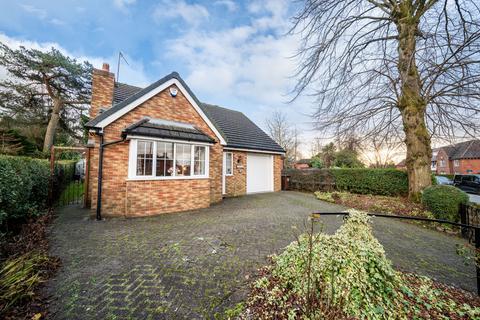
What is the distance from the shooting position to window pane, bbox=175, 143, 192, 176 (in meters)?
7.59

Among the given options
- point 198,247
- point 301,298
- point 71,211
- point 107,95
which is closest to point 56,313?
point 198,247

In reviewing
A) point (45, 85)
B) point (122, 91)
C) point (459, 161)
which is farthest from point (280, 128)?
point (459, 161)

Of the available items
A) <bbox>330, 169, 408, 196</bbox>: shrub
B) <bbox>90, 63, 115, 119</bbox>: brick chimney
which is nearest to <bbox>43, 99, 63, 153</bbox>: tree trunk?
<bbox>90, 63, 115, 119</bbox>: brick chimney

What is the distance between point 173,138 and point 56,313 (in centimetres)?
557

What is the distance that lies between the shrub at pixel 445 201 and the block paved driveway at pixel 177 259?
1128mm

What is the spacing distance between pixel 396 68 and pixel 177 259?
11.5 metres

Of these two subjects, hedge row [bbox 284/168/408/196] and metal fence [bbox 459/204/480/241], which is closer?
metal fence [bbox 459/204/480/241]

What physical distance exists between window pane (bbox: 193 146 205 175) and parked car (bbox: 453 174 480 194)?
2479cm

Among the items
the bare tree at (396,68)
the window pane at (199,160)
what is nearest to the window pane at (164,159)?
the window pane at (199,160)

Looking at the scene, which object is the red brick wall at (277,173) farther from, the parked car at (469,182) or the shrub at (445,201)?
the parked car at (469,182)

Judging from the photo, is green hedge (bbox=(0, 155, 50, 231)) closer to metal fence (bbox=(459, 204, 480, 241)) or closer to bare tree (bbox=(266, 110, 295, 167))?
metal fence (bbox=(459, 204, 480, 241))

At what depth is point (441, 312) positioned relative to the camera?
2.49 m

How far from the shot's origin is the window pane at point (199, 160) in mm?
8173

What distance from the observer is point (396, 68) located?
26.6 ft
